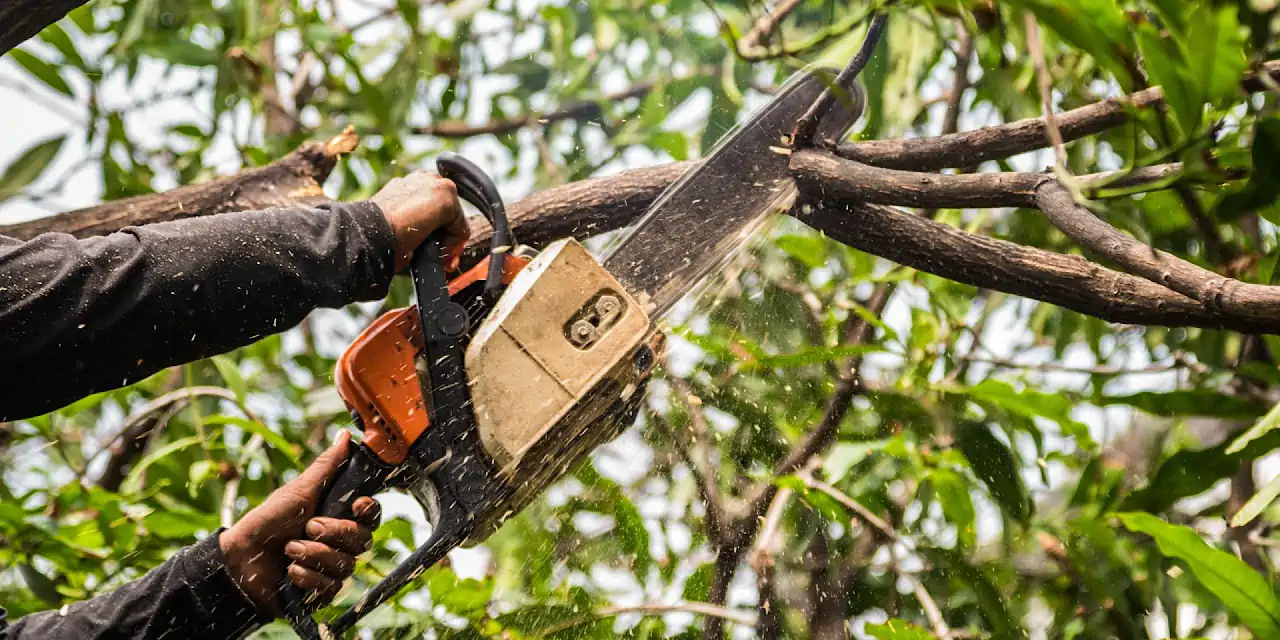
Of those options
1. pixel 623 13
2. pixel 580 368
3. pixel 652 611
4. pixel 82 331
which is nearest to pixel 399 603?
pixel 652 611

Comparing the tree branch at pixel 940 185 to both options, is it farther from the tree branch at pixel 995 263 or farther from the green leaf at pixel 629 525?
the green leaf at pixel 629 525

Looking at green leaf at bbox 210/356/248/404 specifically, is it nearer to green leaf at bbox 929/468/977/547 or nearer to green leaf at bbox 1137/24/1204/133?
green leaf at bbox 929/468/977/547

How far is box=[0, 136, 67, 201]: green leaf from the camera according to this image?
2316mm

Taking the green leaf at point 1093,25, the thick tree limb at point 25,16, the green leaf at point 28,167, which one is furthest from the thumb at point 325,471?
the green leaf at point 28,167

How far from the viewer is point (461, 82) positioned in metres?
2.98

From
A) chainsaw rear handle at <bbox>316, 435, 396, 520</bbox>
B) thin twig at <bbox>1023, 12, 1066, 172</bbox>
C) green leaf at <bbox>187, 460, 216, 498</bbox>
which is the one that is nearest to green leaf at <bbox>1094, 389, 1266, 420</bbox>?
thin twig at <bbox>1023, 12, 1066, 172</bbox>

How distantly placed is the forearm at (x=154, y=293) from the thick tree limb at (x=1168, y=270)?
2.66ft

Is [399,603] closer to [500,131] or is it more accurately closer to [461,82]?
[500,131]

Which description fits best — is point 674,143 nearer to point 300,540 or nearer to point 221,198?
point 221,198

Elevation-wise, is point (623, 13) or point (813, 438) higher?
point (623, 13)

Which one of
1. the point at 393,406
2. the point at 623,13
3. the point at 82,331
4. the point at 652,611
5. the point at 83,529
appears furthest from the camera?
the point at 623,13

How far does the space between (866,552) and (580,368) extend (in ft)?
3.63

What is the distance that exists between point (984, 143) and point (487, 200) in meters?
0.67

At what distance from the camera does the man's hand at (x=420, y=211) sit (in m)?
1.30
